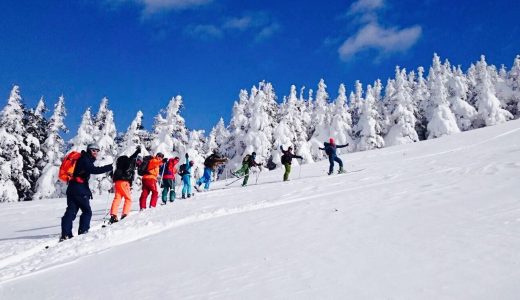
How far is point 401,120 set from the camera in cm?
4678

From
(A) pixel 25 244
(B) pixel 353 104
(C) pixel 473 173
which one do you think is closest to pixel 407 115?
(B) pixel 353 104

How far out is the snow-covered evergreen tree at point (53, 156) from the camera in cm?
3180

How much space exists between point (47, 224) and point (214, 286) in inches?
418

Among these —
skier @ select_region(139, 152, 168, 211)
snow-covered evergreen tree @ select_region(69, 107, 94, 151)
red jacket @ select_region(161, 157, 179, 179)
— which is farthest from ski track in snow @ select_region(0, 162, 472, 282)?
snow-covered evergreen tree @ select_region(69, 107, 94, 151)

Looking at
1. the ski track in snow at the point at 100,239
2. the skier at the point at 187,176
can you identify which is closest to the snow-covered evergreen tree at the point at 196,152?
the skier at the point at 187,176

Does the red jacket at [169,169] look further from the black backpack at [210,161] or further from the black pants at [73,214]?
the black pants at [73,214]

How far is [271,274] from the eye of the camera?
466 cm

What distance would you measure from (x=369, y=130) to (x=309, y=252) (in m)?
42.7

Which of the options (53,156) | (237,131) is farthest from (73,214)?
(237,131)

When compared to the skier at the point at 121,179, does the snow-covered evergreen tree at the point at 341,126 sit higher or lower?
higher

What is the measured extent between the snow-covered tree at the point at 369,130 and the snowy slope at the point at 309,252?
118 feet

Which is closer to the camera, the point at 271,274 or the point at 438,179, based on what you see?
the point at 271,274

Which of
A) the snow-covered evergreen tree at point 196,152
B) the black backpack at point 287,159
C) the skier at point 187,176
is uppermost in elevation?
the snow-covered evergreen tree at point 196,152

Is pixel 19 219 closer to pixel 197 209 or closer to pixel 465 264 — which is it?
pixel 197 209
